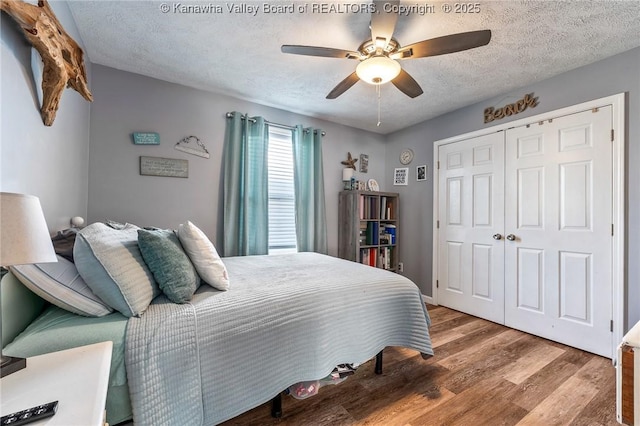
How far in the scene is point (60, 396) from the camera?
2.14 feet

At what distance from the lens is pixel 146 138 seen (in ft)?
7.97

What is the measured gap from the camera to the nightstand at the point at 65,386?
59cm

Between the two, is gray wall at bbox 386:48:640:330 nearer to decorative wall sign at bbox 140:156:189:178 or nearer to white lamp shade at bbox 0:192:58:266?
decorative wall sign at bbox 140:156:189:178

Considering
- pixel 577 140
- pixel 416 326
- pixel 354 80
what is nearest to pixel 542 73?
pixel 577 140

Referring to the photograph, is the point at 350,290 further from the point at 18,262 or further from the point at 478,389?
the point at 18,262

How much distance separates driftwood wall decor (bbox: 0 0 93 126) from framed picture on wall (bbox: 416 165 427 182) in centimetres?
351

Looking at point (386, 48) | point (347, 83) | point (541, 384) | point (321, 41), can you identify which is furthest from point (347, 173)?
point (541, 384)

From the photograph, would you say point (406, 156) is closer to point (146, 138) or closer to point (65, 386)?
point (146, 138)

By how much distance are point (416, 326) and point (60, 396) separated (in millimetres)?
1785

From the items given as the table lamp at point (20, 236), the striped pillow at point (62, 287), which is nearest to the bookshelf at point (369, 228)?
the striped pillow at point (62, 287)

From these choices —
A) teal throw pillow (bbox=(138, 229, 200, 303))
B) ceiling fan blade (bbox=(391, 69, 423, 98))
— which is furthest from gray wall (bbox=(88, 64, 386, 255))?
ceiling fan blade (bbox=(391, 69, 423, 98))

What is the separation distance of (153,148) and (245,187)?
924 millimetres

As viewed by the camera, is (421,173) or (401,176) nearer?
(421,173)

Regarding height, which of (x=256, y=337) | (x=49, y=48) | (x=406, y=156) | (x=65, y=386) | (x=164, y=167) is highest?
(x=406, y=156)
